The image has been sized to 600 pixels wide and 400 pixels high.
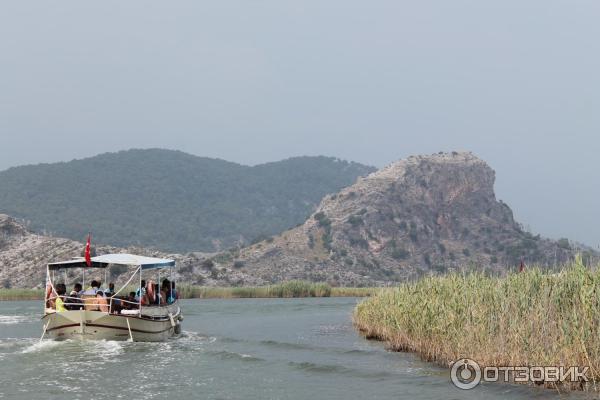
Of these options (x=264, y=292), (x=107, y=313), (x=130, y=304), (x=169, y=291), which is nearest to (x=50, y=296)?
(x=130, y=304)

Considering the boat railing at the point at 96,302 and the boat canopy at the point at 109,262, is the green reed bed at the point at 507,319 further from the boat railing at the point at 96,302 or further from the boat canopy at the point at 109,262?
the boat canopy at the point at 109,262

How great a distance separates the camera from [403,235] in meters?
178

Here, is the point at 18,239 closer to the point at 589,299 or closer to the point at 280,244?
the point at 280,244

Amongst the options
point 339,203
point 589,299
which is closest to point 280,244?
point 339,203

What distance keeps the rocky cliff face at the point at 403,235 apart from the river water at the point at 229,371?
111 m

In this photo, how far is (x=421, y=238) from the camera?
178750mm

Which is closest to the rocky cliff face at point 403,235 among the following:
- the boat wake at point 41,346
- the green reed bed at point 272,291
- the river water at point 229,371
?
the green reed bed at point 272,291

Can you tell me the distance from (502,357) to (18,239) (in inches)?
4999

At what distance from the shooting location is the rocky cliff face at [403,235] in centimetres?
15724

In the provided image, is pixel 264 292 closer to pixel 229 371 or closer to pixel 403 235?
pixel 229 371

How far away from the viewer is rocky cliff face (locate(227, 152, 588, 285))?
157 meters

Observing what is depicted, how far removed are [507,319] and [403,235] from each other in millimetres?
156918

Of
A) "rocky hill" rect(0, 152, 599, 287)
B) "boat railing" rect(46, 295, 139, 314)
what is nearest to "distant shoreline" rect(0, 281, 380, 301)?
"rocky hill" rect(0, 152, 599, 287)

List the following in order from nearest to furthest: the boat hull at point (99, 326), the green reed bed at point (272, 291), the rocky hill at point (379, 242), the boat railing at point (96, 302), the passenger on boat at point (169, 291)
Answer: the boat hull at point (99, 326)
the boat railing at point (96, 302)
the passenger on boat at point (169, 291)
the green reed bed at point (272, 291)
the rocky hill at point (379, 242)
